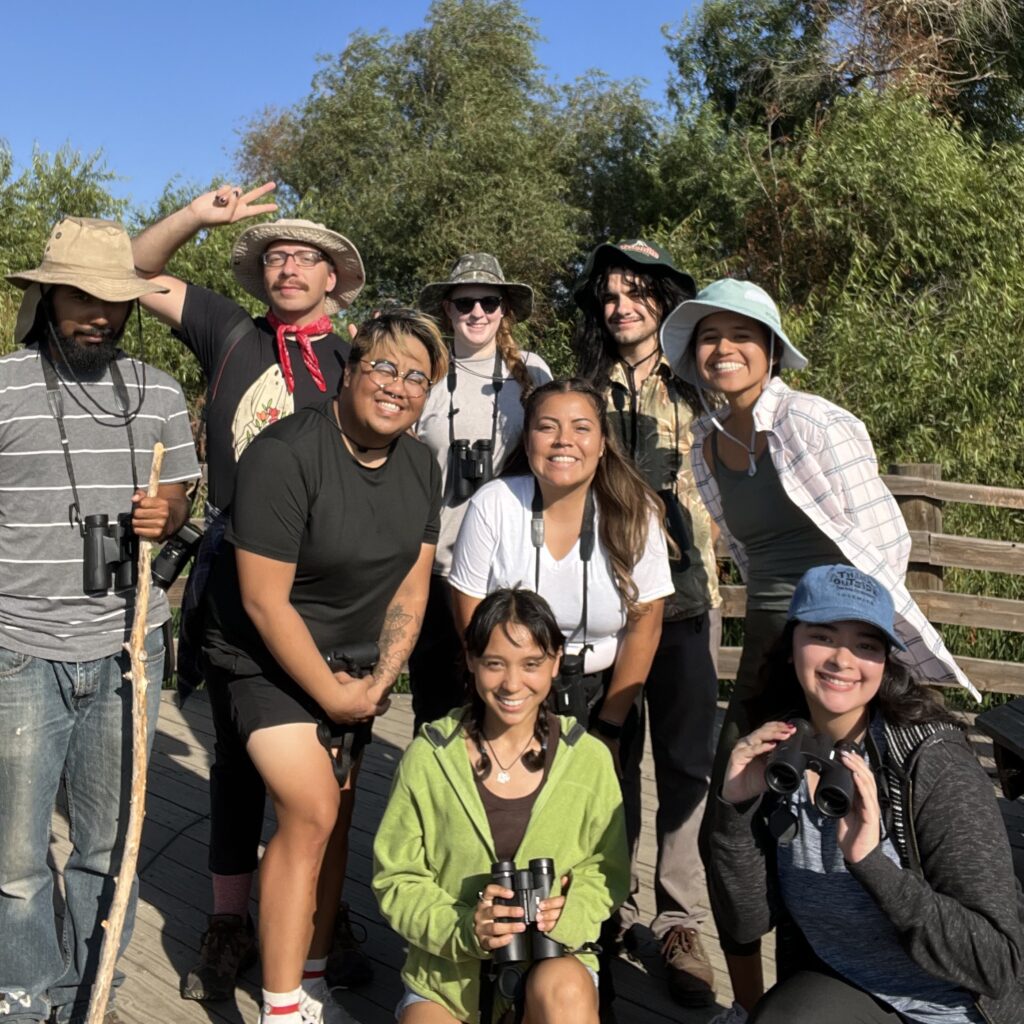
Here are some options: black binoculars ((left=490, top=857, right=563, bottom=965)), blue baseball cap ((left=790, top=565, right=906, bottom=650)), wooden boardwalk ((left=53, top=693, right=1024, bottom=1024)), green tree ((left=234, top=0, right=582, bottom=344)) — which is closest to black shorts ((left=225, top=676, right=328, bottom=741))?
black binoculars ((left=490, top=857, right=563, bottom=965))

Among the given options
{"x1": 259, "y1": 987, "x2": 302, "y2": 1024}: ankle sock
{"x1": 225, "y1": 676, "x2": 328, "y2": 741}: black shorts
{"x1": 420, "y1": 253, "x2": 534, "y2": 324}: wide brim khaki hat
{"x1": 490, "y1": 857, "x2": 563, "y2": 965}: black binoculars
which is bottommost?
{"x1": 259, "y1": 987, "x2": 302, "y2": 1024}: ankle sock

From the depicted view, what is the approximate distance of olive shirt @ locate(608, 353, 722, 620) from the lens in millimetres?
3516

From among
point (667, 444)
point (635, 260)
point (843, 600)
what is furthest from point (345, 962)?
point (635, 260)

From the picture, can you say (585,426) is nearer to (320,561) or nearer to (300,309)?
(320,561)

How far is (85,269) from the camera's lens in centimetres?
282

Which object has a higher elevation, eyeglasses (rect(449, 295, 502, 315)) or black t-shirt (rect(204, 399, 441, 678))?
eyeglasses (rect(449, 295, 502, 315))

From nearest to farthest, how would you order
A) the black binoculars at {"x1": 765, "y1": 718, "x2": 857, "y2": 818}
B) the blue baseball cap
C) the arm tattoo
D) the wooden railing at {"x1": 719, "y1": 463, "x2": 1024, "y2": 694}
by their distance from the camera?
the black binoculars at {"x1": 765, "y1": 718, "x2": 857, "y2": 818}
the blue baseball cap
the arm tattoo
the wooden railing at {"x1": 719, "y1": 463, "x2": 1024, "y2": 694}

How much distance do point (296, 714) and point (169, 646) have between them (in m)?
2.26

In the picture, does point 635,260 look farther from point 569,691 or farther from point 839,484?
point 569,691

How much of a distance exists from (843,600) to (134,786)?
1.68 m

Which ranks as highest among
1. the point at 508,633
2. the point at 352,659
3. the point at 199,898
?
the point at 508,633

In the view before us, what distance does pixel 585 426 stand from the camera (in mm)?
3012

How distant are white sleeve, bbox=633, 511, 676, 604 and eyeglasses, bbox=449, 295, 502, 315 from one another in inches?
Answer: 41.6

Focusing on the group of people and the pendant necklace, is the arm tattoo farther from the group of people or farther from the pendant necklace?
the pendant necklace
